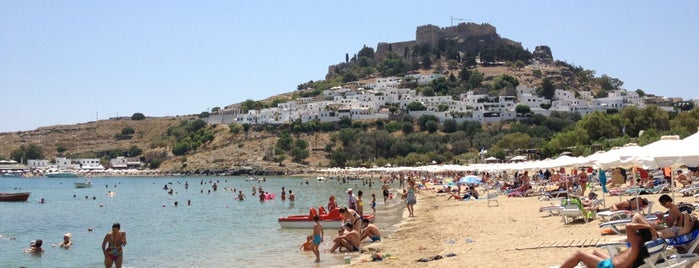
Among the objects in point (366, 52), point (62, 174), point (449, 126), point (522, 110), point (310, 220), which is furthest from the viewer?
point (366, 52)

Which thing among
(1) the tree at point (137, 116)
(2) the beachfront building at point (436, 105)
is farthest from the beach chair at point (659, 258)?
(1) the tree at point (137, 116)

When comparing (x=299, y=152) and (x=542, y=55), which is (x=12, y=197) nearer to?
(x=299, y=152)

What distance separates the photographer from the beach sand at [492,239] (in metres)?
11.2

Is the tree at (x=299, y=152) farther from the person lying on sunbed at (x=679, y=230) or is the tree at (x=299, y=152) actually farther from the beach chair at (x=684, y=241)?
the beach chair at (x=684, y=241)

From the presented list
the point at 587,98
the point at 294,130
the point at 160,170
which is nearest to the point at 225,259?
the point at 294,130

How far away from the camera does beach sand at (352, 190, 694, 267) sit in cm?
1123

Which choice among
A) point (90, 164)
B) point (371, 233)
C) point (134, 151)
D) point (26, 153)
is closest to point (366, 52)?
point (134, 151)

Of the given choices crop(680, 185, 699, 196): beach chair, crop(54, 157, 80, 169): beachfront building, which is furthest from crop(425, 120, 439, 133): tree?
crop(680, 185, 699, 196): beach chair

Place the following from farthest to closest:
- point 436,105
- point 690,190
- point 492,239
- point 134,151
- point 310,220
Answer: point 134,151 → point 436,105 → point 310,220 → point 690,190 → point 492,239

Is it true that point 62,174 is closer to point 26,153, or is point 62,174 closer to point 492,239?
point 26,153

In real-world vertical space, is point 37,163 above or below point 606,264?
above

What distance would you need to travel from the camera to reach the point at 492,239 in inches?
563

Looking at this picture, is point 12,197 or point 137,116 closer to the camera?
point 12,197

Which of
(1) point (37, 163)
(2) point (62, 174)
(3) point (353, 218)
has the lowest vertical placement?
(3) point (353, 218)
